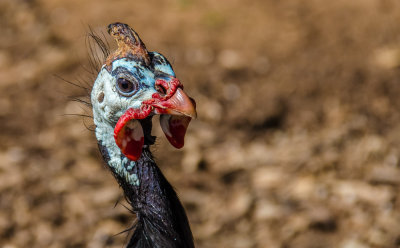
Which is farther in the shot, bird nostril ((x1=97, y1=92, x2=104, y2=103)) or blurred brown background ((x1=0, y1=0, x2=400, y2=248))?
blurred brown background ((x1=0, y1=0, x2=400, y2=248))

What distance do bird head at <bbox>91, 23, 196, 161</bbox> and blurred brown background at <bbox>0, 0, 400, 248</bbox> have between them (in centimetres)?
78

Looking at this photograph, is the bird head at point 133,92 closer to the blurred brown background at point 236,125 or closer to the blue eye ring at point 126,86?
the blue eye ring at point 126,86

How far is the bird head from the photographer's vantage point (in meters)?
2.37

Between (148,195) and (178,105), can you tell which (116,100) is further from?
(148,195)

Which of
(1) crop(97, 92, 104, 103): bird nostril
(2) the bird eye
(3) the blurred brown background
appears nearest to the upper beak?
(2) the bird eye

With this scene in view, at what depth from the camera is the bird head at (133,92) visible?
7.76 ft

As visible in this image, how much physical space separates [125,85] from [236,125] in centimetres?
235

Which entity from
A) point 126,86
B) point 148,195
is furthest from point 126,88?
point 148,195

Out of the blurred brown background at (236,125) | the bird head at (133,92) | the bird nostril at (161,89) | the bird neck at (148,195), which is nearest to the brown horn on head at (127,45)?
the bird head at (133,92)

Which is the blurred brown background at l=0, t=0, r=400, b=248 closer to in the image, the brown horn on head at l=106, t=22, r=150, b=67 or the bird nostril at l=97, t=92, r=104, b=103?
the bird nostril at l=97, t=92, r=104, b=103

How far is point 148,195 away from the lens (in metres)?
2.51

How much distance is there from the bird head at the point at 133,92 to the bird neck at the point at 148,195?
0.23 ft

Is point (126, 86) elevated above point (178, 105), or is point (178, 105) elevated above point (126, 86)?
point (126, 86)

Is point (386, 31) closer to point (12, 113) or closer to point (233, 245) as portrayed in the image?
point (233, 245)
